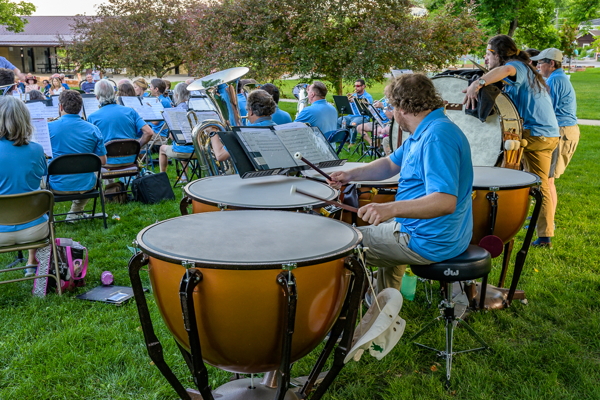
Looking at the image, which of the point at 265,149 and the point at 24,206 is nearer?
the point at 265,149

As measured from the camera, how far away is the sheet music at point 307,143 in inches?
133

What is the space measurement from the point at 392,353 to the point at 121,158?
4.92 m

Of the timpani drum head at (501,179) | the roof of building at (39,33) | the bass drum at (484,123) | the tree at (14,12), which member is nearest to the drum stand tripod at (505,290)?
the timpani drum head at (501,179)

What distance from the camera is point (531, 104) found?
4.79m

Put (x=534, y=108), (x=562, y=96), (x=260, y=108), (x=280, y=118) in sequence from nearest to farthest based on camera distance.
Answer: (x=534, y=108), (x=260, y=108), (x=562, y=96), (x=280, y=118)

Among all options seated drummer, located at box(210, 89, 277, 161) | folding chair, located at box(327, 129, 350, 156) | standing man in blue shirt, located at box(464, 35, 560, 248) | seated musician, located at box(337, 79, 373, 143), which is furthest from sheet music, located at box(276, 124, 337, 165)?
seated musician, located at box(337, 79, 373, 143)

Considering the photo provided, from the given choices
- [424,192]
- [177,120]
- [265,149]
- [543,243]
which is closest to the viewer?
[424,192]

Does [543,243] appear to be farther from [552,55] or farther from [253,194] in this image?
[253,194]

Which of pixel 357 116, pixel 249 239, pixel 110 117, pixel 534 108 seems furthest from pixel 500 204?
pixel 357 116

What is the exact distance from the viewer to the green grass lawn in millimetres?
2893

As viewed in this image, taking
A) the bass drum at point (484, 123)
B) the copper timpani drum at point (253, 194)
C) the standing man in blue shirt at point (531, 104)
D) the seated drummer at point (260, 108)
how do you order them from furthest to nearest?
the seated drummer at point (260, 108)
the standing man in blue shirt at point (531, 104)
the bass drum at point (484, 123)
the copper timpani drum at point (253, 194)

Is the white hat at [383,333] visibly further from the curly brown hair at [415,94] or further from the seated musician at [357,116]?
the seated musician at [357,116]

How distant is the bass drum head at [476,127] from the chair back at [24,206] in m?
3.05

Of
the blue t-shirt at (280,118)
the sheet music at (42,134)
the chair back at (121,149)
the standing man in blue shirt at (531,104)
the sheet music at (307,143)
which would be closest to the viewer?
Result: the sheet music at (307,143)
